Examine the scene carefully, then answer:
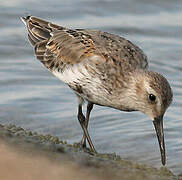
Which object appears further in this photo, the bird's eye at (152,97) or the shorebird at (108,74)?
the shorebird at (108,74)

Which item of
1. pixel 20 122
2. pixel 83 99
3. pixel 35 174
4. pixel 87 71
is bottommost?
pixel 20 122

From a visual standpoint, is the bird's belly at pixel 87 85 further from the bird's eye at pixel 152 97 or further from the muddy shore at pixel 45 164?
the muddy shore at pixel 45 164

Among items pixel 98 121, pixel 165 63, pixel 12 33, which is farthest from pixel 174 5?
pixel 98 121

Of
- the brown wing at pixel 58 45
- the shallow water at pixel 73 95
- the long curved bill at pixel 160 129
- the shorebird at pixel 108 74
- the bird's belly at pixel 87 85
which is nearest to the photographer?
the shorebird at pixel 108 74

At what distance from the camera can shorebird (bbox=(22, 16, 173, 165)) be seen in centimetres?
779

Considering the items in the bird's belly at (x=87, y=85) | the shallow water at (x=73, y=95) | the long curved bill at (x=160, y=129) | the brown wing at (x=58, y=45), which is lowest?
the shallow water at (x=73, y=95)

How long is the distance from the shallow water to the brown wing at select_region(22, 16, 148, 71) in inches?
48.6

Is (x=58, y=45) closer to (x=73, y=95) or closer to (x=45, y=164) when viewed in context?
(x=73, y=95)

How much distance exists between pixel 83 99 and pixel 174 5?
23.5ft

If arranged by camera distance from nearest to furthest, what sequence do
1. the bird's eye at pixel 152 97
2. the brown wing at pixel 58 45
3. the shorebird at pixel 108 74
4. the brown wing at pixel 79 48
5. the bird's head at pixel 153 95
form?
the bird's head at pixel 153 95 → the bird's eye at pixel 152 97 → the shorebird at pixel 108 74 → the brown wing at pixel 79 48 → the brown wing at pixel 58 45

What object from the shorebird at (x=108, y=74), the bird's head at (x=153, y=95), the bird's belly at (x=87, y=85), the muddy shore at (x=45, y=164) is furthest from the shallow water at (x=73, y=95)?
the muddy shore at (x=45, y=164)

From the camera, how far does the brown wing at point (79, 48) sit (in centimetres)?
845

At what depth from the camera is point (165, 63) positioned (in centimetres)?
1250

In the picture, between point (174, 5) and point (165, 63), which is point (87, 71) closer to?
point (165, 63)
